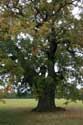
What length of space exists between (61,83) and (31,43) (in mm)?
4875

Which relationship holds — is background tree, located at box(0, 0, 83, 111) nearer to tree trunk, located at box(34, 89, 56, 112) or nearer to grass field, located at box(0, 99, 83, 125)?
tree trunk, located at box(34, 89, 56, 112)

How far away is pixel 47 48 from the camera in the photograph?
35.3 metres

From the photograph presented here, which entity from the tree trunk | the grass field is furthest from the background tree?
the grass field

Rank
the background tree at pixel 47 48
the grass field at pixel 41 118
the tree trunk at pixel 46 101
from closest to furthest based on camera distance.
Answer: the grass field at pixel 41 118, the background tree at pixel 47 48, the tree trunk at pixel 46 101

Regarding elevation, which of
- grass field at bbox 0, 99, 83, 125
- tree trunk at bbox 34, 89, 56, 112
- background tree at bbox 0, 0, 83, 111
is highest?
background tree at bbox 0, 0, 83, 111

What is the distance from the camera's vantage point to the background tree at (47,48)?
3272cm

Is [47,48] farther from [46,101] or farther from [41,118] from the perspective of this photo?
[41,118]

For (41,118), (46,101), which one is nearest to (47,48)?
(46,101)

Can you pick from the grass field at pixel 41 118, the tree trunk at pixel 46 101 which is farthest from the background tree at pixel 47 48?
the grass field at pixel 41 118

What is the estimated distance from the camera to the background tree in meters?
32.7

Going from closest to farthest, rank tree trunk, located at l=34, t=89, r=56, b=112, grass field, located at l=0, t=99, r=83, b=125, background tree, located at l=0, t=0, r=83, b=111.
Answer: grass field, located at l=0, t=99, r=83, b=125 < background tree, located at l=0, t=0, r=83, b=111 < tree trunk, located at l=34, t=89, r=56, b=112

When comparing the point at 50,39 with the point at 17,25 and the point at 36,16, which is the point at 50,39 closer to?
the point at 36,16

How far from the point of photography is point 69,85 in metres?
35.2

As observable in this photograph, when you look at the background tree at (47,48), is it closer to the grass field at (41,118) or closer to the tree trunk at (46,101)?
the tree trunk at (46,101)
